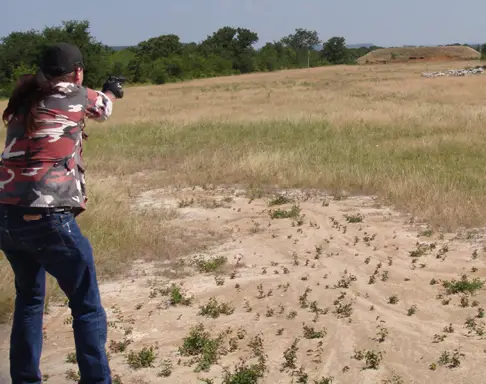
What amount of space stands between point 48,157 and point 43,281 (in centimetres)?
73

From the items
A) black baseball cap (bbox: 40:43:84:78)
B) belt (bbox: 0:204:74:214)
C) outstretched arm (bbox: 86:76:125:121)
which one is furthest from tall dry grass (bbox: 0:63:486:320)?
black baseball cap (bbox: 40:43:84:78)

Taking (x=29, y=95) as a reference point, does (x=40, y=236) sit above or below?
below

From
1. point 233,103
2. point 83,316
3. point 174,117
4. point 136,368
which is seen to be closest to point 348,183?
point 136,368

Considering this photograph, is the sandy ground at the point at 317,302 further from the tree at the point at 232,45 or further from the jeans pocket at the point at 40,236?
the tree at the point at 232,45

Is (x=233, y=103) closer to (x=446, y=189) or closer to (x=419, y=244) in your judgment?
(x=446, y=189)

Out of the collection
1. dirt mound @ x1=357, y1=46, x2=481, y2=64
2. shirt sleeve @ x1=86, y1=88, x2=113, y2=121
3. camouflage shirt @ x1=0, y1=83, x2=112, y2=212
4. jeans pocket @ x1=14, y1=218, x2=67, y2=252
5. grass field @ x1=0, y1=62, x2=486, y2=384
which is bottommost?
grass field @ x1=0, y1=62, x2=486, y2=384

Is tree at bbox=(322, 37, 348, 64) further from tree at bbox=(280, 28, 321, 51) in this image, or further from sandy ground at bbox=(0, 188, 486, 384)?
sandy ground at bbox=(0, 188, 486, 384)

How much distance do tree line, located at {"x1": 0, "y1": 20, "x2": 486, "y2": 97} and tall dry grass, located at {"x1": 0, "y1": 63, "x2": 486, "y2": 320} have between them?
27.1 meters

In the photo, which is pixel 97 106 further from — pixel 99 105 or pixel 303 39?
pixel 303 39

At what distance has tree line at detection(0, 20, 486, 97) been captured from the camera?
56.4 m

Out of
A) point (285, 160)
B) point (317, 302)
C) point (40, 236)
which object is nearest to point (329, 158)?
point (285, 160)

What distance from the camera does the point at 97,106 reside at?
2.96 metres

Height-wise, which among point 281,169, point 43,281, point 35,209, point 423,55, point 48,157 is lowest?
point 281,169

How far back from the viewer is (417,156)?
→ 10.7 metres
